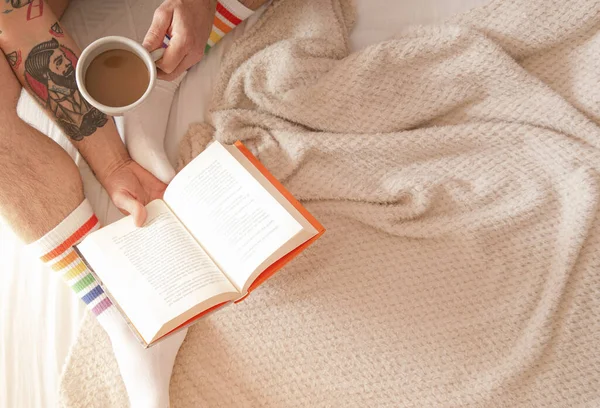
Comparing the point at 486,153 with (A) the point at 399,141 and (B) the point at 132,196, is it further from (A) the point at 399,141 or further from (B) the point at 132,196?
(B) the point at 132,196

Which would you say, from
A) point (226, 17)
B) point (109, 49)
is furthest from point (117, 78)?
point (226, 17)

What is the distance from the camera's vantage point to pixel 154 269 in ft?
2.42

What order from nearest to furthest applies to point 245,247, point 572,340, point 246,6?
point 245,247
point 572,340
point 246,6

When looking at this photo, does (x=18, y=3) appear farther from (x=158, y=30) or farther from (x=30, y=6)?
(x=158, y=30)

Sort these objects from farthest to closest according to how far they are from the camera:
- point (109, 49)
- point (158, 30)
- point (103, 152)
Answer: point (103, 152) < point (158, 30) < point (109, 49)

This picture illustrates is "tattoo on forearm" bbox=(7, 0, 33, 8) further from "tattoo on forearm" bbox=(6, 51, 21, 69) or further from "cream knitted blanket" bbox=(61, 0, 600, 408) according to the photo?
"cream knitted blanket" bbox=(61, 0, 600, 408)

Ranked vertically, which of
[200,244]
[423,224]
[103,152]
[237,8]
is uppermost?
[237,8]

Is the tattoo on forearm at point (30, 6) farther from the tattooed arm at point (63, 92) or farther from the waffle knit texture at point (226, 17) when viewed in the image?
the waffle knit texture at point (226, 17)

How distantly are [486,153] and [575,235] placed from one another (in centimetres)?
20

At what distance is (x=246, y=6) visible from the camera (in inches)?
39.2

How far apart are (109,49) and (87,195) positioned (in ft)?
1.13

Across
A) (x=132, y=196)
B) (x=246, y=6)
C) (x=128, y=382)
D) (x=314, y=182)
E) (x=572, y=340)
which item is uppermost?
(x=246, y=6)

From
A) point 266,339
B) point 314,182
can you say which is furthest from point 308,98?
point 266,339

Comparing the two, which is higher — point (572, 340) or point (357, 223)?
point (357, 223)
